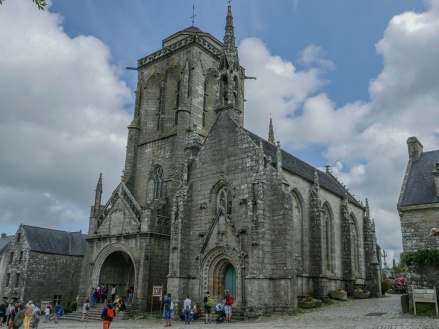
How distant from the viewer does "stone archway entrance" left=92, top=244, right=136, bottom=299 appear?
2752cm

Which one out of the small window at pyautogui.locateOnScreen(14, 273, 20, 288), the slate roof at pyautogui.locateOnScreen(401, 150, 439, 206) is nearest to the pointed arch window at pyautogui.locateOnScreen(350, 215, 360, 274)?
the slate roof at pyautogui.locateOnScreen(401, 150, 439, 206)

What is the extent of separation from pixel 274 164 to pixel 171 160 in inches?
410

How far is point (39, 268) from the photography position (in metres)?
37.3

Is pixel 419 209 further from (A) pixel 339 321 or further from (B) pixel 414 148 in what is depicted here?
(A) pixel 339 321

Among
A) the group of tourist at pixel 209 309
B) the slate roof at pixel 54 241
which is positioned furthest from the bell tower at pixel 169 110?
the slate roof at pixel 54 241

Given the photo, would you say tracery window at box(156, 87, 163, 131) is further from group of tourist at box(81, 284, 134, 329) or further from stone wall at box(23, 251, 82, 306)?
stone wall at box(23, 251, 82, 306)

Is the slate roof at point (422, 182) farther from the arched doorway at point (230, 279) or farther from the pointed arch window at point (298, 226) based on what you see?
the arched doorway at point (230, 279)

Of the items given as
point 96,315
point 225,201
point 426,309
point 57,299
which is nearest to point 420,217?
point 426,309

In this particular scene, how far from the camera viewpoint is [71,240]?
42.3m

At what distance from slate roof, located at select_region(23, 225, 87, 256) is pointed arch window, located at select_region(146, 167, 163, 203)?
14.3m

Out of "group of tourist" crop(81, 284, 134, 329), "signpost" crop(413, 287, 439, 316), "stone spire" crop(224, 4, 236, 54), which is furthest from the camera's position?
"stone spire" crop(224, 4, 236, 54)

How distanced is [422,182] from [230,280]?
11.1 m

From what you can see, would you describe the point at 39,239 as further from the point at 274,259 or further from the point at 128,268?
the point at 274,259

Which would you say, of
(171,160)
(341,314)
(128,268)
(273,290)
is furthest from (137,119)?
(341,314)
